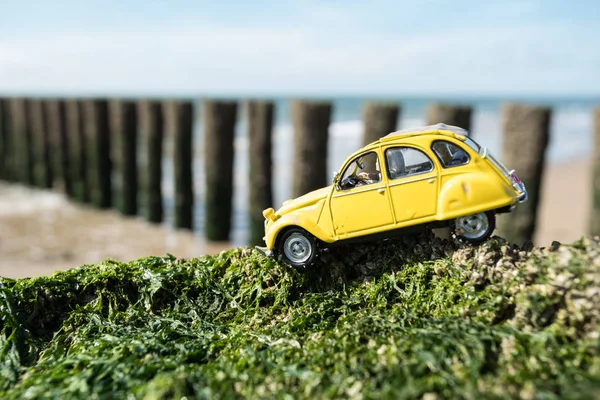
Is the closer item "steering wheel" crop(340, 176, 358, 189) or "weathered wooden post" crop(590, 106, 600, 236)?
"steering wheel" crop(340, 176, 358, 189)

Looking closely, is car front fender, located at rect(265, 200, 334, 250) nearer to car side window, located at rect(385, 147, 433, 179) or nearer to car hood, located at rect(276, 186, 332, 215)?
car hood, located at rect(276, 186, 332, 215)

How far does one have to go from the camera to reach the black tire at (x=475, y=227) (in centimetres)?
358

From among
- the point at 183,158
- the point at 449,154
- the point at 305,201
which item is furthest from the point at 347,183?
the point at 183,158

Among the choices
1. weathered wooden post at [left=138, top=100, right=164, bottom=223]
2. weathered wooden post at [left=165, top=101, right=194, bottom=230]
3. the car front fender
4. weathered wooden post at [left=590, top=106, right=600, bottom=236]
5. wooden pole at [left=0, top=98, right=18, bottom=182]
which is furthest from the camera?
wooden pole at [left=0, top=98, right=18, bottom=182]

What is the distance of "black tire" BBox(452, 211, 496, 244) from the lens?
358 centimetres

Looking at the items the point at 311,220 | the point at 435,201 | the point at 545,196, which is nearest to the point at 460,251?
the point at 435,201

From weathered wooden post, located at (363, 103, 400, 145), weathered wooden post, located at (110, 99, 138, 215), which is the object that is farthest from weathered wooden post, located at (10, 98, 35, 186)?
weathered wooden post, located at (363, 103, 400, 145)

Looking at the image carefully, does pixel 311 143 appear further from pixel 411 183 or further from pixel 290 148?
pixel 290 148

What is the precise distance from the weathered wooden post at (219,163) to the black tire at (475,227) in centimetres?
847

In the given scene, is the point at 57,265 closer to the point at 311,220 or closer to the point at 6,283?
the point at 6,283

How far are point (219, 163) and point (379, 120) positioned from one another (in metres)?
4.13

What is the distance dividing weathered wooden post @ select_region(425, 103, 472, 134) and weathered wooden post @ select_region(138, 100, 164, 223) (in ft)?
24.2

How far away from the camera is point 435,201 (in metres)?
3.56

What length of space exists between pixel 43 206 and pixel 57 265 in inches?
269
